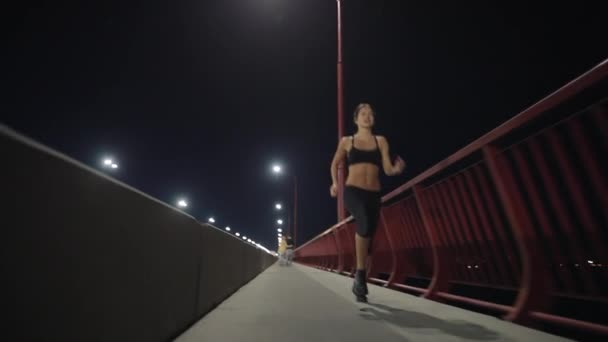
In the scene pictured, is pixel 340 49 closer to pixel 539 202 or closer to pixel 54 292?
pixel 539 202

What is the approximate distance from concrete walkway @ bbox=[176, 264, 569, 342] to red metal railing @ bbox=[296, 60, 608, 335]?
12.6 inches

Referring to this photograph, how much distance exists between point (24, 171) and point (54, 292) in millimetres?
387

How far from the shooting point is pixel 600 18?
23.7 meters

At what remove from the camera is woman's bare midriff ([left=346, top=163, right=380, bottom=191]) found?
434 cm

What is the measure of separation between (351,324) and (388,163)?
201cm

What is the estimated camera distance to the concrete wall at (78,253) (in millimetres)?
1046

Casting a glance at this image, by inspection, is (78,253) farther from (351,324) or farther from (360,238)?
(360,238)

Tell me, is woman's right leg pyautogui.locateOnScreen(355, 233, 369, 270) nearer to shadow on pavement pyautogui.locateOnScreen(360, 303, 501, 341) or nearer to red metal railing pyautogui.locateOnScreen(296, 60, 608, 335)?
shadow on pavement pyautogui.locateOnScreen(360, 303, 501, 341)

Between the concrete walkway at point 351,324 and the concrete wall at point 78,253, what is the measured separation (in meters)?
0.59

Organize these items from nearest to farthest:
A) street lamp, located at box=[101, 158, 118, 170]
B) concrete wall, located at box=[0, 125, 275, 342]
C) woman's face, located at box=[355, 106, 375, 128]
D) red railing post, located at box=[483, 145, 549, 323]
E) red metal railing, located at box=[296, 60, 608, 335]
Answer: concrete wall, located at box=[0, 125, 275, 342] < red metal railing, located at box=[296, 60, 608, 335] < red railing post, located at box=[483, 145, 549, 323] < woman's face, located at box=[355, 106, 375, 128] < street lamp, located at box=[101, 158, 118, 170]

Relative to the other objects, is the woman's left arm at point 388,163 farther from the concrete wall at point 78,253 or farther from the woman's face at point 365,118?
the concrete wall at point 78,253

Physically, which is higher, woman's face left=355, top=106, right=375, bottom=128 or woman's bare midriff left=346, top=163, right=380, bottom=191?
woman's face left=355, top=106, right=375, bottom=128

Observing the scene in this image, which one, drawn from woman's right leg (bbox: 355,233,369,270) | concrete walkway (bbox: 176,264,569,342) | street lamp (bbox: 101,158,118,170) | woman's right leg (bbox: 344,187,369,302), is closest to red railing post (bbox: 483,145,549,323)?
concrete walkway (bbox: 176,264,569,342)

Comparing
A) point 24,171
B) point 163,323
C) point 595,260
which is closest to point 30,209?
point 24,171
